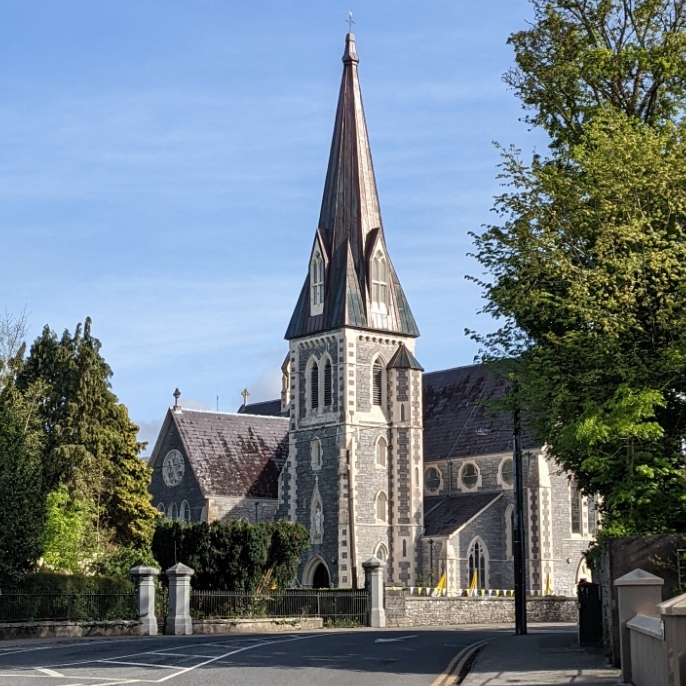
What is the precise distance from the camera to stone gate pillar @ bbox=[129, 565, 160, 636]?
111ft

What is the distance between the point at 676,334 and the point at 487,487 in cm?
3979

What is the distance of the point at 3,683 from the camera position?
17031 mm

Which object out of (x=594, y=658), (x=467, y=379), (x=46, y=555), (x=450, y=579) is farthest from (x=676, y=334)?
(x=467, y=379)

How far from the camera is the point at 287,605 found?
40531 mm

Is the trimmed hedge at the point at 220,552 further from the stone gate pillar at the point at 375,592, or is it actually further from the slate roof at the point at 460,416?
the slate roof at the point at 460,416

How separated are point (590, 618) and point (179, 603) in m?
13.4

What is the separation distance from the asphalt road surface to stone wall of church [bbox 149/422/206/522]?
1461 inches

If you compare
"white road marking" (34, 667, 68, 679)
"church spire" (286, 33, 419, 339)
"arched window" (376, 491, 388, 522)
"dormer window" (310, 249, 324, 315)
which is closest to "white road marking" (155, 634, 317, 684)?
"white road marking" (34, 667, 68, 679)

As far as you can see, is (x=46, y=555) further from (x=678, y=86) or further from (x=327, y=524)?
(x=678, y=86)

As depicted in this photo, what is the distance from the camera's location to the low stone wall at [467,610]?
43.7 meters

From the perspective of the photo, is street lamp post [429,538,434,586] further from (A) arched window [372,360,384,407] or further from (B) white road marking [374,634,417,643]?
(B) white road marking [374,634,417,643]

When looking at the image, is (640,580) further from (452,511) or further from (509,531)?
(452,511)

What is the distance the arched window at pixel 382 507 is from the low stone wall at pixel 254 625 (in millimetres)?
20468

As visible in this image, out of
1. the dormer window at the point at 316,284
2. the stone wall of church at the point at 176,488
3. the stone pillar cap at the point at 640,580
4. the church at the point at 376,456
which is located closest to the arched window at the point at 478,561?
the church at the point at 376,456
